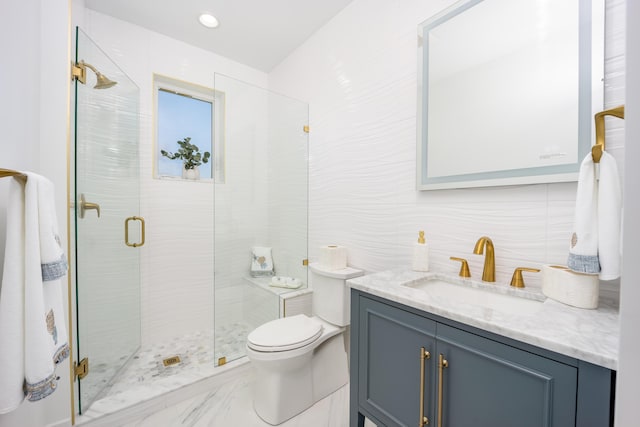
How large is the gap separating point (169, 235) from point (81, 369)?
1.09 metres

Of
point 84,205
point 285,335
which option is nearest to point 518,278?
point 285,335

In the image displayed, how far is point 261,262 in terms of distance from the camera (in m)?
2.22

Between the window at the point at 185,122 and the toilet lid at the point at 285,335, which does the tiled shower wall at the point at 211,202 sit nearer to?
the window at the point at 185,122

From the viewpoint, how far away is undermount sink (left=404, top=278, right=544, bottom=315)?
3.28 feet

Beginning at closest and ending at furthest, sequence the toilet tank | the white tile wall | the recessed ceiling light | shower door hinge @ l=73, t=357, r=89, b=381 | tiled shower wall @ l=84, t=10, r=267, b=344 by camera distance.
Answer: the white tile wall → shower door hinge @ l=73, t=357, r=89, b=381 → the toilet tank → the recessed ceiling light → tiled shower wall @ l=84, t=10, r=267, b=344

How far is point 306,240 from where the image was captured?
233 cm

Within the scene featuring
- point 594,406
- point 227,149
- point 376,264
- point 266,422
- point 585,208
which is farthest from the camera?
point 227,149

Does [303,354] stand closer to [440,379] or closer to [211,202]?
[440,379]

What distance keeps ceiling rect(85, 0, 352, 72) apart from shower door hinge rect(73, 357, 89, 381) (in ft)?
7.75

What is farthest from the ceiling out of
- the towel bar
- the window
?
the towel bar

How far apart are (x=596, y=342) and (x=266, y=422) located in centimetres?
152

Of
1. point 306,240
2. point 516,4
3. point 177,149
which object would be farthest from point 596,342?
point 177,149

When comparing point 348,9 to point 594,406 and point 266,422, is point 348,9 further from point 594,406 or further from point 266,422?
point 266,422

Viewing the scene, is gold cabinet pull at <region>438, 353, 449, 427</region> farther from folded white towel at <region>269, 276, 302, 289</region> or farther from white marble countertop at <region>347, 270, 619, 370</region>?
folded white towel at <region>269, 276, 302, 289</region>
